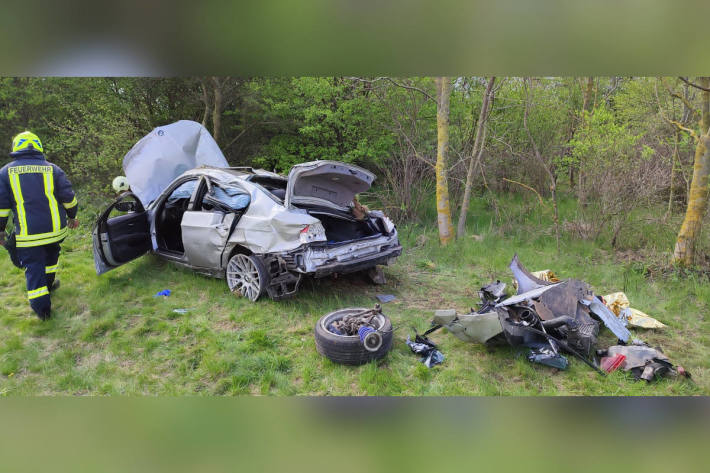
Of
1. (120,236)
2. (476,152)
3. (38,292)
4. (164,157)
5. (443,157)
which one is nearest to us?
(38,292)

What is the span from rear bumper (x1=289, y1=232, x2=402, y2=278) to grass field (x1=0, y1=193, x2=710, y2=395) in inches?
22.0

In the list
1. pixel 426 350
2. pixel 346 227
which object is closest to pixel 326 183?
pixel 346 227

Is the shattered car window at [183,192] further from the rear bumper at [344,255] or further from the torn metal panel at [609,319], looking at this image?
the torn metal panel at [609,319]

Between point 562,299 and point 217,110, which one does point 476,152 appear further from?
point 217,110

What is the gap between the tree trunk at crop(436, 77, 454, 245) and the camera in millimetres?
6922

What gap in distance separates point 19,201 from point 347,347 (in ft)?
11.9

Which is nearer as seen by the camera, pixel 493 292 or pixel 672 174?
pixel 493 292

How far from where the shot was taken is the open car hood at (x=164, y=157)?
6.02 m

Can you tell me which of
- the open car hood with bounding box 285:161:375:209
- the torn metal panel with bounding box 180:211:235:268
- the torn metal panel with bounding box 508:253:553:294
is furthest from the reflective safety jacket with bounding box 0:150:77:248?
the torn metal panel with bounding box 508:253:553:294

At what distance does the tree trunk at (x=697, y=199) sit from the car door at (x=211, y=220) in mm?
6078

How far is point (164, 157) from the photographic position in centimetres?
631

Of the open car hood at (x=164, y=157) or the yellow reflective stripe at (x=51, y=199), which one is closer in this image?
the yellow reflective stripe at (x=51, y=199)

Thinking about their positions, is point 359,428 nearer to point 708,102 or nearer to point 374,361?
point 374,361

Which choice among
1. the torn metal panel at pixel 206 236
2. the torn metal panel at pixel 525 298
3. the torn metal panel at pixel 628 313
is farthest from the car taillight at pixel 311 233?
the torn metal panel at pixel 628 313
